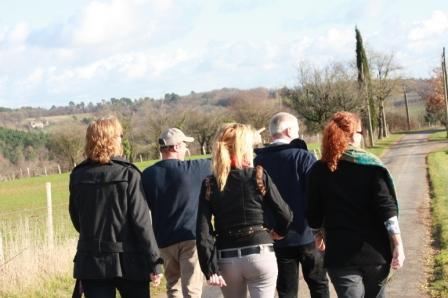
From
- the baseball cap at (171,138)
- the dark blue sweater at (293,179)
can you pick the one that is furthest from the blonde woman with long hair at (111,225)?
the dark blue sweater at (293,179)

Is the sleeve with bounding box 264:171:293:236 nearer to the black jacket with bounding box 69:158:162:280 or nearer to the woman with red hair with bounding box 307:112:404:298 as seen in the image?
the woman with red hair with bounding box 307:112:404:298

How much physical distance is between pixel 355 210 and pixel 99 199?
69.3 inches

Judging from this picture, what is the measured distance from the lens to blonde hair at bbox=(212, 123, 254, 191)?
14.7ft

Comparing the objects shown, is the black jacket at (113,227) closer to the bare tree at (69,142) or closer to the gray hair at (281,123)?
the gray hair at (281,123)

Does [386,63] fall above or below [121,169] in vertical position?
above

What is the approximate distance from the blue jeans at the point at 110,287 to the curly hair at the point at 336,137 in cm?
153

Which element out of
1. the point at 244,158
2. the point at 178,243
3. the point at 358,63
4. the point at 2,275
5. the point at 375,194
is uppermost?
the point at 358,63

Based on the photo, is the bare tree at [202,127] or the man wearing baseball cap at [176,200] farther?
the bare tree at [202,127]

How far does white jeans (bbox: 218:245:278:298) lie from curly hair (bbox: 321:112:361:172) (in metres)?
0.75

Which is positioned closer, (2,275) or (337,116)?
(337,116)

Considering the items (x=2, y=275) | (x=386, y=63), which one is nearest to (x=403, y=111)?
(x=386, y=63)

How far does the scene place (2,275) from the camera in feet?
30.3

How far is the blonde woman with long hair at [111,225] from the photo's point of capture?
450cm

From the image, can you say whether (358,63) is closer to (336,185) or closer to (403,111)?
(403,111)
